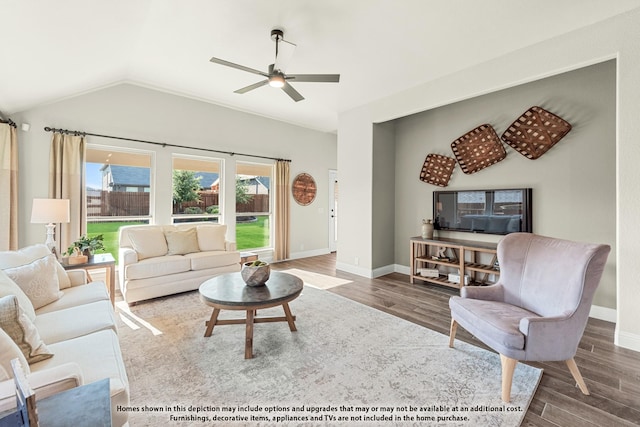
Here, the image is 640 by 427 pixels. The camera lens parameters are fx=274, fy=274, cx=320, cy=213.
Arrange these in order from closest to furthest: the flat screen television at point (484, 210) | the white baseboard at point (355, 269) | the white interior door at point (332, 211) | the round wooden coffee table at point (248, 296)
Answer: the round wooden coffee table at point (248, 296) < the flat screen television at point (484, 210) < the white baseboard at point (355, 269) < the white interior door at point (332, 211)

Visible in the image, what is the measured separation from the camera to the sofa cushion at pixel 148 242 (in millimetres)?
3748

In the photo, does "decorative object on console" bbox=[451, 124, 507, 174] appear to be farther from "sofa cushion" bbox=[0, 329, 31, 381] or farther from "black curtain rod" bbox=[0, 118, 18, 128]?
"black curtain rod" bbox=[0, 118, 18, 128]

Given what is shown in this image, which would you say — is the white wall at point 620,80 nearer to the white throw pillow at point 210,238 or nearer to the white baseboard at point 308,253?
the white throw pillow at point 210,238

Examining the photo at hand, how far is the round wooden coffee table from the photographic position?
2.21 meters

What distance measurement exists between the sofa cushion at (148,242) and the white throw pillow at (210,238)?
20.1 inches

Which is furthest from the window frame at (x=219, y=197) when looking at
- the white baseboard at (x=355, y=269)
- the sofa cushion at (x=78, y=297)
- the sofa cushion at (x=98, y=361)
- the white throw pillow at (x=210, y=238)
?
the sofa cushion at (x=98, y=361)

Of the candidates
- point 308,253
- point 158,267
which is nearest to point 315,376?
point 158,267

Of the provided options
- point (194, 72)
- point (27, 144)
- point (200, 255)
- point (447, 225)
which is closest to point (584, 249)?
point (447, 225)

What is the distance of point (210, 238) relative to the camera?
14.4 feet

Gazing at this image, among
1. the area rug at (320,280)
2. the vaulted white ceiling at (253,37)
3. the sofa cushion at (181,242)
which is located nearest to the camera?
the vaulted white ceiling at (253,37)

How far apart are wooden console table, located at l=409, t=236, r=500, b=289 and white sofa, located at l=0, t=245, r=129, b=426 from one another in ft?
12.3

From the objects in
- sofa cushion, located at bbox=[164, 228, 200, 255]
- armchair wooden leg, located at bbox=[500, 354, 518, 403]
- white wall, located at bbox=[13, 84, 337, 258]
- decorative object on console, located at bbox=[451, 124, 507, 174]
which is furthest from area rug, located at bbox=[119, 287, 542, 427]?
decorative object on console, located at bbox=[451, 124, 507, 174]

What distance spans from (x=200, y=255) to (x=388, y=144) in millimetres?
3599

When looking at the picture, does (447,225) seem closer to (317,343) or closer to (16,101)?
(317,343)
